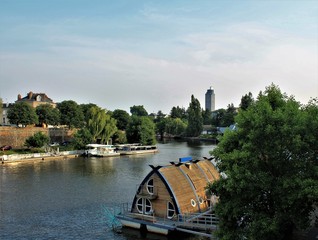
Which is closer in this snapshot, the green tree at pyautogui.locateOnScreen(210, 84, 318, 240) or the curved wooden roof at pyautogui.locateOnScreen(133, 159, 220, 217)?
the green tree at pyautogui.locateOnScreen(210, 84, 318, 240)

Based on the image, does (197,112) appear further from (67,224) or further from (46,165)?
(67,224)

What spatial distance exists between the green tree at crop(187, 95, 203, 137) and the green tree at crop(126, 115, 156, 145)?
225ft

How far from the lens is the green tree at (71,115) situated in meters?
119

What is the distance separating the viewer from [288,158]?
2045 cm

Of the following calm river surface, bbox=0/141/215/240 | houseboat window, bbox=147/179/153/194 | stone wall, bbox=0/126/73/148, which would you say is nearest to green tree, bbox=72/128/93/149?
stone wall, bbox=0/126/73/148

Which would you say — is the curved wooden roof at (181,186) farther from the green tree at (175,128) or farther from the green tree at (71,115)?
the green tree at (175,128)

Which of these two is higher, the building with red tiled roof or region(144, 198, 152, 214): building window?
the building with red tiled roof

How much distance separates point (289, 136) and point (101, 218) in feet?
75.0

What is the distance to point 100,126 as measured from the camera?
104 m

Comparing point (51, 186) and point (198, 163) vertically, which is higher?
point (198, 163)

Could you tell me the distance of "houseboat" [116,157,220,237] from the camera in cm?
3028

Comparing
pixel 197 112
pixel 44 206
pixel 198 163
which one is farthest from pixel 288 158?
pixel 197 112

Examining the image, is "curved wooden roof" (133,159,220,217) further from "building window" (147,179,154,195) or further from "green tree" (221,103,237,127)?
"green tree" (221,103,237,127)

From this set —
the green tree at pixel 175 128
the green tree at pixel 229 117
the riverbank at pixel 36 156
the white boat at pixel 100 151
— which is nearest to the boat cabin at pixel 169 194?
the riverbank at pixel 36 156
